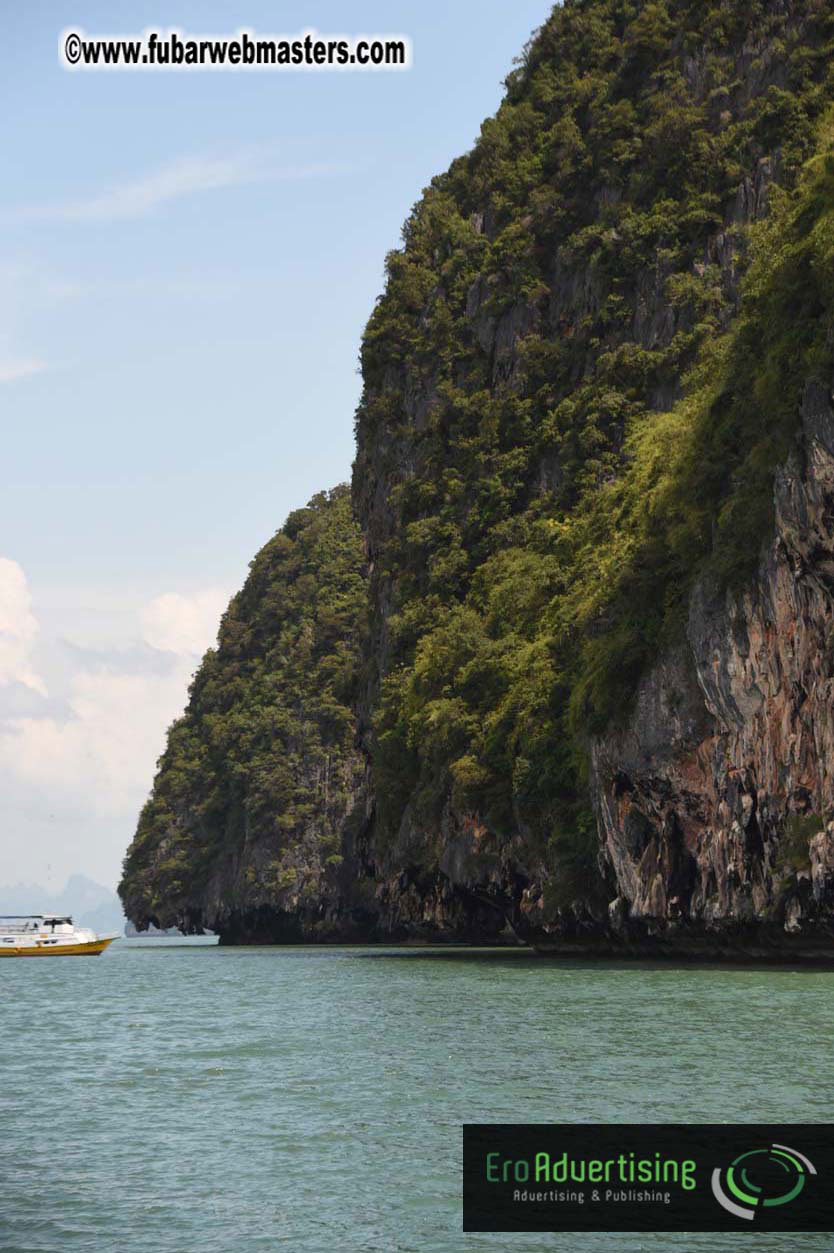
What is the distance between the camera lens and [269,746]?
11775 cm

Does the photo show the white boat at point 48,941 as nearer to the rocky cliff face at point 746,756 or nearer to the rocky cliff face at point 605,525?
the rocky cliff face at point 605,525

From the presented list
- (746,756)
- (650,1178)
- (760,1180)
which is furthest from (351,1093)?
(746,756)

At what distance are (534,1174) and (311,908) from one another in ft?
301

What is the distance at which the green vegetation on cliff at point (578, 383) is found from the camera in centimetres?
4697

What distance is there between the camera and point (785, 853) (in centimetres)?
4019

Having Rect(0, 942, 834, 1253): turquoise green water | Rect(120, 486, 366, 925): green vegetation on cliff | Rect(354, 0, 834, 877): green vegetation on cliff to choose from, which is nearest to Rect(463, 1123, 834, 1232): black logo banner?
Rect(0, 942, 834, 1253): turquoise green water

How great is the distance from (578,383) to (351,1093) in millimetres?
52859

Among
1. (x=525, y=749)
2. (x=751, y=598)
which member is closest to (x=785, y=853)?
(x=751, y=598)

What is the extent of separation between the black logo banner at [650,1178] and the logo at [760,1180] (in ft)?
0.04

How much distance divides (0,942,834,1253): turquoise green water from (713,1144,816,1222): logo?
0.92 m

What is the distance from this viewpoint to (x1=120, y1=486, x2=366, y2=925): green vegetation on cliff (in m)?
110

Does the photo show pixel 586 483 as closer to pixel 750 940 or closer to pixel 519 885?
pixel 519 885

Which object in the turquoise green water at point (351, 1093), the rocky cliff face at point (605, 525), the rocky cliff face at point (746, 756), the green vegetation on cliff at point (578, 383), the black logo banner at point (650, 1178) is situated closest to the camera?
the black logo banner at point (650, 1178)

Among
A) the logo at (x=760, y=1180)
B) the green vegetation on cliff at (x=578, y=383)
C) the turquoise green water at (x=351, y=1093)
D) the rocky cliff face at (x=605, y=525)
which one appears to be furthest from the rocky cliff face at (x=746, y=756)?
the logo at (x=760, y=1180)
